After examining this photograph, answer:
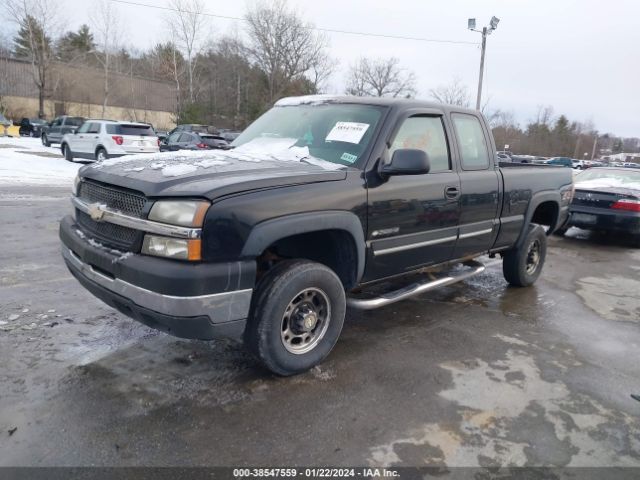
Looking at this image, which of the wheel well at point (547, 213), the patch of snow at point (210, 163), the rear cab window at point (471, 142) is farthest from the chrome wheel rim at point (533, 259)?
the patch of snow at point (210, 163)

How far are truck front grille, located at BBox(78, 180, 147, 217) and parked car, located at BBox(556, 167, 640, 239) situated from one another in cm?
876

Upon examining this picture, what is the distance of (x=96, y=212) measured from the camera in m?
3.12

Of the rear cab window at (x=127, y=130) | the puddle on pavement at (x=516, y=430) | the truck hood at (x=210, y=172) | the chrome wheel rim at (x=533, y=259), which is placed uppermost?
the rear cab window at (x=127, y=130)

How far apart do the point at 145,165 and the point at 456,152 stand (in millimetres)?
2724

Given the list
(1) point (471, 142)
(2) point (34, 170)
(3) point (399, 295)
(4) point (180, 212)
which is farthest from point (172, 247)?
(2) point (34, 170)

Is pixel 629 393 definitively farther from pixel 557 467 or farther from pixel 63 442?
pixel 63 442

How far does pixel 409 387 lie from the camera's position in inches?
132

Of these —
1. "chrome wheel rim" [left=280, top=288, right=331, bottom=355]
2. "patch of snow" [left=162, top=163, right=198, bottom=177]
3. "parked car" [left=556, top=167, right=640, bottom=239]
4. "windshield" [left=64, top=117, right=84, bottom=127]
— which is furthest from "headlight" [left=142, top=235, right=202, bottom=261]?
"windshield" [left=64, top=117, right=84, bottom=127]

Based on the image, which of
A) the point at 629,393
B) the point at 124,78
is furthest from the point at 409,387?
the point at 124,78

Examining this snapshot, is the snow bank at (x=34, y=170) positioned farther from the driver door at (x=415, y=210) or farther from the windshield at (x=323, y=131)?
the driver door at (x=415, y=210)

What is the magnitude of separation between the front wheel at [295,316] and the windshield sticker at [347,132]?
1110mm

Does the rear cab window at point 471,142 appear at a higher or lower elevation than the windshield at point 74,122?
lower

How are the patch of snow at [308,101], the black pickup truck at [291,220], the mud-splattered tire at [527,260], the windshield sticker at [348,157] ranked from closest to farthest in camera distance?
1. the black pickup truck at [291,220]
2. the windshield sticker at [348,157]
3. the patch of snow at [308,101]
4. the mud-splattered tire at [527,260]

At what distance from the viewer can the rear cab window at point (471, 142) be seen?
455 cm
